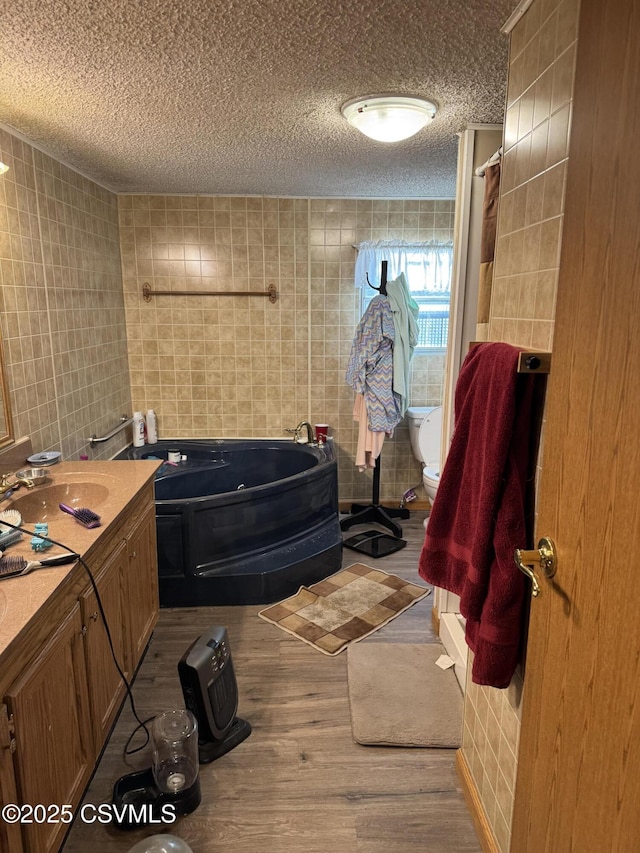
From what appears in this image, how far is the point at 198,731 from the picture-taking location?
2031mm

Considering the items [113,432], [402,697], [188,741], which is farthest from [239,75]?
[402,697]

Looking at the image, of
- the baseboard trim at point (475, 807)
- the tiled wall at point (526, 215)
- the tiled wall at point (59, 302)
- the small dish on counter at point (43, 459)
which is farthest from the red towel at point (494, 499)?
the tiled wall at point (59, 302)

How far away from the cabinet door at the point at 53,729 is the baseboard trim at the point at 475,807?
1.22 meters

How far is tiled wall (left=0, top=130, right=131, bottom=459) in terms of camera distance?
2.46m

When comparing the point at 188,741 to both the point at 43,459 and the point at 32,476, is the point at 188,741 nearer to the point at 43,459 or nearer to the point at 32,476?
the point at 32,476

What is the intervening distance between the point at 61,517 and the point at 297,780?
1.29m

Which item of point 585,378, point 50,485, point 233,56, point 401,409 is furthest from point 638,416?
point 401,409

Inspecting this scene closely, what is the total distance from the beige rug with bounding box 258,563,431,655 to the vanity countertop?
1087 mm

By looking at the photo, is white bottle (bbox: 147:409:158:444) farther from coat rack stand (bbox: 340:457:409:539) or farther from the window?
the window

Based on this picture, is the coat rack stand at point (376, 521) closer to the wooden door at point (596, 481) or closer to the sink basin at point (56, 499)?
the sink basin at point (56, 499)

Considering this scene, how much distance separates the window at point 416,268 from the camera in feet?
13.1

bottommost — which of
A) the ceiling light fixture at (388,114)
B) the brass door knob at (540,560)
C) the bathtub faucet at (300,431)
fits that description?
the bathtub faucet at (300,431)

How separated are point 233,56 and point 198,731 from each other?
2228 millimetres

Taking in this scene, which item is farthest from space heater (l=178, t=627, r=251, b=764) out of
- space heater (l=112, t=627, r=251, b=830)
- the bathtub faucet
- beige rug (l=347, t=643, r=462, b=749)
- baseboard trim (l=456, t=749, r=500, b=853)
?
the bathtub faucet
